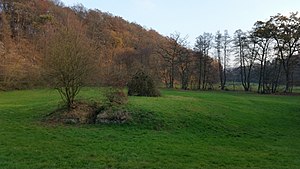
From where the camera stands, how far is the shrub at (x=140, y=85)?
26688 mm

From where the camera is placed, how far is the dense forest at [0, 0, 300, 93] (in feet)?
154

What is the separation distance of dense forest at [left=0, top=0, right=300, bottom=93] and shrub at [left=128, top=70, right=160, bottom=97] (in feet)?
2.64

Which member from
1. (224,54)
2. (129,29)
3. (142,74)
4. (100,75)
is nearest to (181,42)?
(224,54)

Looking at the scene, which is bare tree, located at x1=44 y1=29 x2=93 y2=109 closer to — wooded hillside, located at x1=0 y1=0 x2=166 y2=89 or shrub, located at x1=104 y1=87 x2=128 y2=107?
shrub, located at x1=104 y1=87 x2=128 y2=107

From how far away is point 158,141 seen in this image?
492 inches

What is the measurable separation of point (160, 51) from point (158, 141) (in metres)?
58.7

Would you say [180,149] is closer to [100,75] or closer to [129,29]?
[100,75]

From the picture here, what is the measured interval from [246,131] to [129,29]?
82848 millimetres

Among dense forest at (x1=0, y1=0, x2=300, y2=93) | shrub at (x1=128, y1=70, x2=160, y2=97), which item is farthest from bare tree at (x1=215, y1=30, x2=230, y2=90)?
shrub at (x1=128, y1=70, x2=160, y2=97)

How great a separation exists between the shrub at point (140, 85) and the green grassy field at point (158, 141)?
7.14 metres

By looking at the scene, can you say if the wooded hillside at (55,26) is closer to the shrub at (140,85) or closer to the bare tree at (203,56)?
the bare tree at (203,56)

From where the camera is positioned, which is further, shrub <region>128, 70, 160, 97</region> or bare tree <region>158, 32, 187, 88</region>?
bare tree <region>158, 32, 187, 88</region>

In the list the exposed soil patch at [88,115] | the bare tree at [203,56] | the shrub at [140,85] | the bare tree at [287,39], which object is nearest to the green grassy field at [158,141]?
the exposed soil patch at [88,115]

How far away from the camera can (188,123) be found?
16.4m
